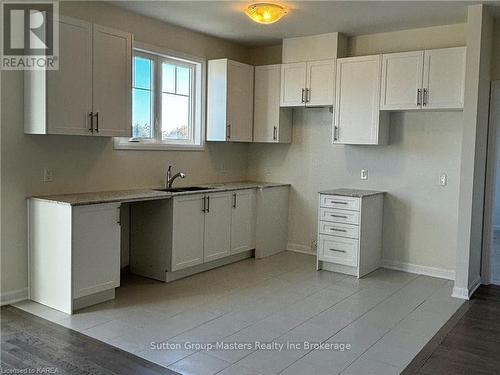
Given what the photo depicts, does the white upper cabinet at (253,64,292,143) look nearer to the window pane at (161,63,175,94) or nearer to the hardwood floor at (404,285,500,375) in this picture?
the window pane at (161,63,175,94)

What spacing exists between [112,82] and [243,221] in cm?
216

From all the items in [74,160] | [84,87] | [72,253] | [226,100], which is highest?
[226,100]

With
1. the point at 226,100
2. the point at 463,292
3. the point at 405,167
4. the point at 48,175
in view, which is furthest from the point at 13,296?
the point at 405,167

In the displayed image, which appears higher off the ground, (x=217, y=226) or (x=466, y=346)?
(x=217, y=226)

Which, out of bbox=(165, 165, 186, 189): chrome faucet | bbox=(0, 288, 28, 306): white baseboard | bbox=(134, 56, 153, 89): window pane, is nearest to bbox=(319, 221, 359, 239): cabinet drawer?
bbox=(165, 165, 186, 189): chrome faucet

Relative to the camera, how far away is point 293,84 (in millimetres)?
5574

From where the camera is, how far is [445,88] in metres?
4.55

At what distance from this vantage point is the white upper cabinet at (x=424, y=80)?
450 centimetres

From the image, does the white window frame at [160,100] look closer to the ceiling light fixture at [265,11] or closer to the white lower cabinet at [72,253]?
the white lower cabinet at [72,253]

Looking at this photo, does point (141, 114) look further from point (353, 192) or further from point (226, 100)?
point (353, 192)

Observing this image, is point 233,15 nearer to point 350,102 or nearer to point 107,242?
point 350,102

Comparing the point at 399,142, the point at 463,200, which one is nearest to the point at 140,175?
the point at 399,142

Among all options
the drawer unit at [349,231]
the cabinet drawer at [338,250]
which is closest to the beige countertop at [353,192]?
the drawer unit at [349,231]

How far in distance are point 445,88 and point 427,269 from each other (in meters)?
1.93
